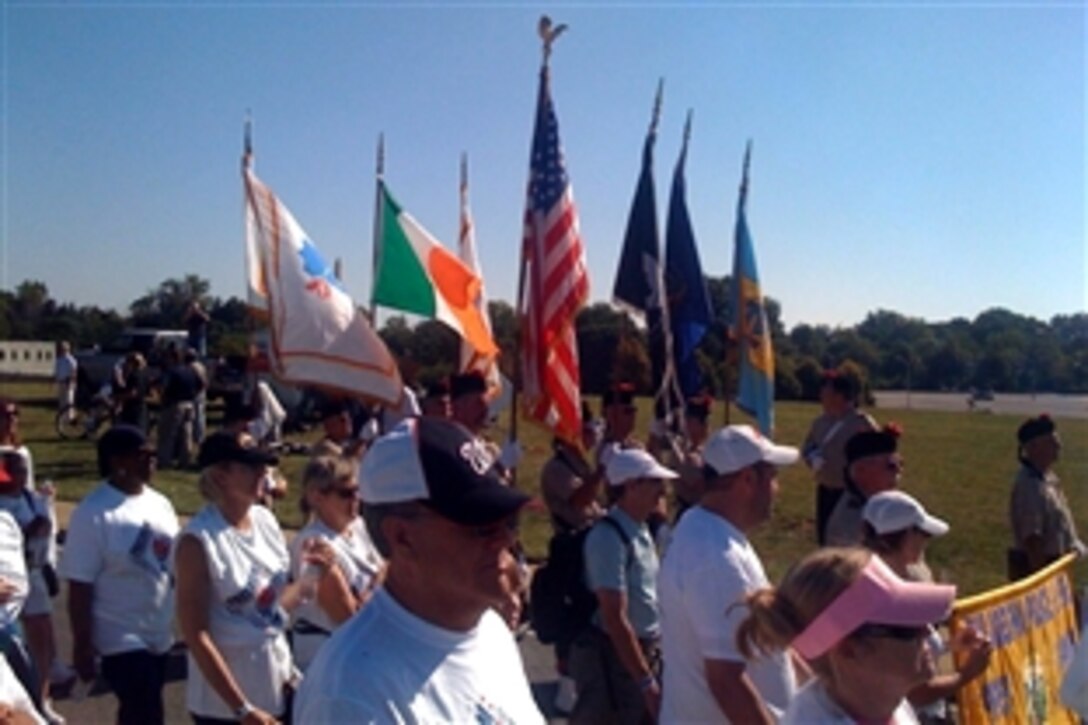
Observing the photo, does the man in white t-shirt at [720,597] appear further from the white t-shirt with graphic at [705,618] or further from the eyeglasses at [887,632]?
the eyeglasses at [887,632]

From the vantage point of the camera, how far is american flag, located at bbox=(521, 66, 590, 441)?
7.99 meters

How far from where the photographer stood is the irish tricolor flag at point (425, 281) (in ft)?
28.1

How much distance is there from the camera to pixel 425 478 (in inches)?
89.4

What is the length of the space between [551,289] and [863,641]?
569 centimetres

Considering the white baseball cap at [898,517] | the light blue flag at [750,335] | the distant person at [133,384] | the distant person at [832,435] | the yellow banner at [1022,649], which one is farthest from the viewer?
the distant person at [133,384]

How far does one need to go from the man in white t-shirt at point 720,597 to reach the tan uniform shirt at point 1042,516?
13.6 ft

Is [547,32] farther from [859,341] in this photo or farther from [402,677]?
[859,341]

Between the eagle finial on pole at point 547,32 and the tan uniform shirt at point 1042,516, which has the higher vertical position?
the eagle finial on pole at point 547,32

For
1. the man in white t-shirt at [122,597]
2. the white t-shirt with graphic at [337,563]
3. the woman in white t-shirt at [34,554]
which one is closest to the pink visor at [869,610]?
the white t-shirt with graphic at [337,563]

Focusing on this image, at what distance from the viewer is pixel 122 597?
4.72 meters

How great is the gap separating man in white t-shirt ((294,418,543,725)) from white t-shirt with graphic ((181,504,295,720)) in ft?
6.10

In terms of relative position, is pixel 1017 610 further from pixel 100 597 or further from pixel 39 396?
pixel 39 396

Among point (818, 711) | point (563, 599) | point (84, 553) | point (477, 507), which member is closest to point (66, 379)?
point (84, 553)

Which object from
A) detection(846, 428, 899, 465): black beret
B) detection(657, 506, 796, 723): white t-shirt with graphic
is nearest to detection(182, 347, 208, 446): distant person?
detection(846, 428, 899, 465): black beret
